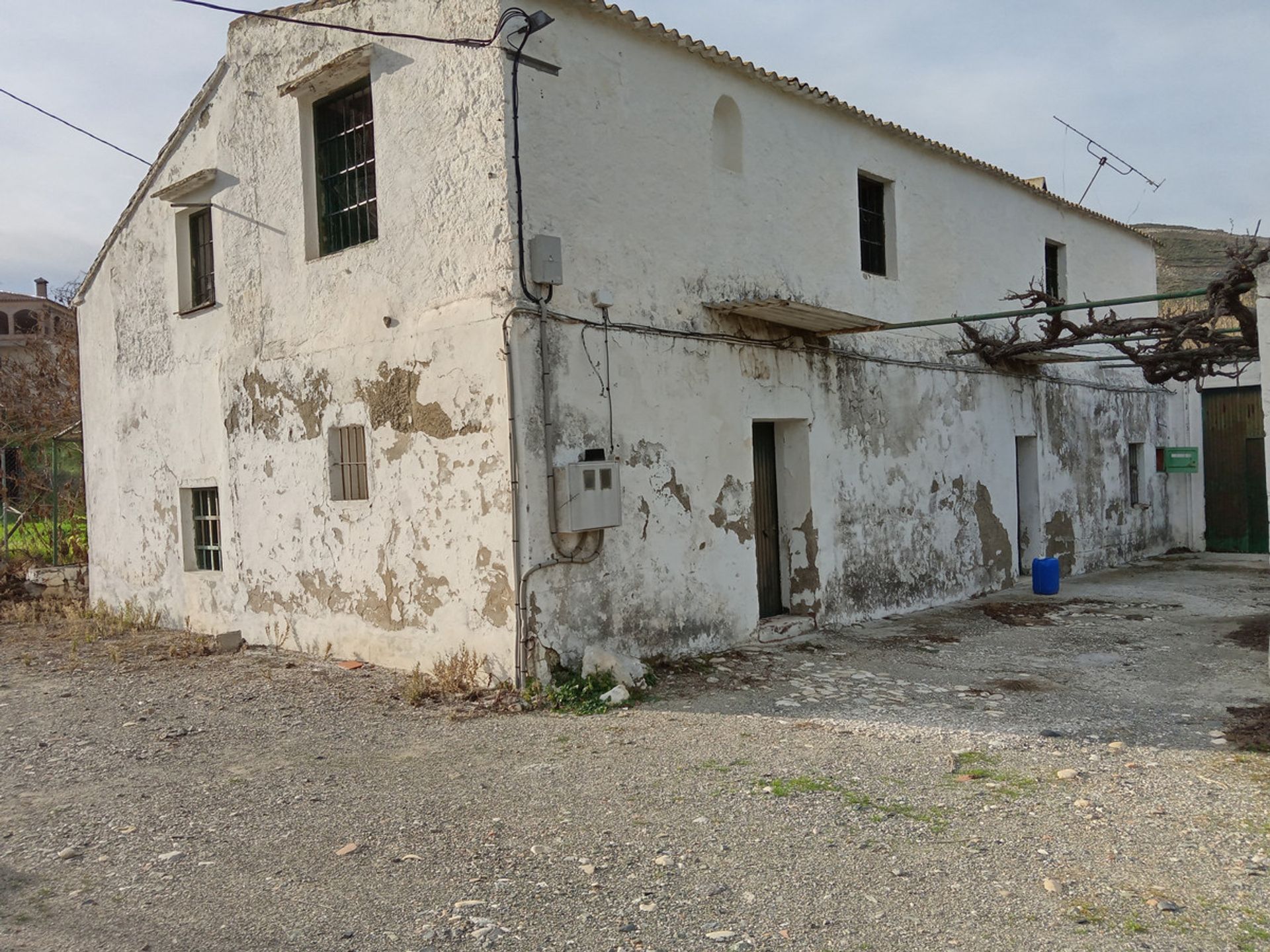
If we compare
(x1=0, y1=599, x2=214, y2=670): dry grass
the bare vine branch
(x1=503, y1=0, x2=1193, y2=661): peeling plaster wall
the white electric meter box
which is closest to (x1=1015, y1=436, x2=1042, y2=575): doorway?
(x1=503, y1=0, x2=1193, y2=661): peeling plaster wall

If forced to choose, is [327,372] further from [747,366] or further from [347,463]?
[747,366]

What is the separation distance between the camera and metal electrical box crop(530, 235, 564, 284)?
7.34 metres

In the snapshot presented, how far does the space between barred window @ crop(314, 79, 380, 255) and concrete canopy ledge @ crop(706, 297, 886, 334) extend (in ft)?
10.6

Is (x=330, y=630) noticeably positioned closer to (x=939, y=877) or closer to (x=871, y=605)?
(x=871, y=605)

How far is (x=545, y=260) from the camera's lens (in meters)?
7.36

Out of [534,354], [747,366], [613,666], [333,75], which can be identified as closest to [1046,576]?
[747,366]

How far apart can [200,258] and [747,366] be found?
6337 millimetres

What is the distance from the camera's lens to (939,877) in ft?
13.3

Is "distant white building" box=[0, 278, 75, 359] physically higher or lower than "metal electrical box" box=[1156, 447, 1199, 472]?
higher

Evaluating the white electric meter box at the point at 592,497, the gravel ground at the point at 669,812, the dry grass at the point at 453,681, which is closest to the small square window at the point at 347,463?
the gravel ground at the point at 669,812

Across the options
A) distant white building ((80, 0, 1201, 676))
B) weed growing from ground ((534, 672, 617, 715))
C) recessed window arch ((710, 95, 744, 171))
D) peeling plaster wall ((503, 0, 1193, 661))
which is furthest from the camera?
recessed window arch ((710, 95, 744, 171))

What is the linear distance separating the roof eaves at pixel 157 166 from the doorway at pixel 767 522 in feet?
22.0

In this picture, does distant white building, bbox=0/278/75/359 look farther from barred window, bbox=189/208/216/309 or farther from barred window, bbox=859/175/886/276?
barred window, bbox=859/175/886/276

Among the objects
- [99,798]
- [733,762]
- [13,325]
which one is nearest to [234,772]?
[99,798]
